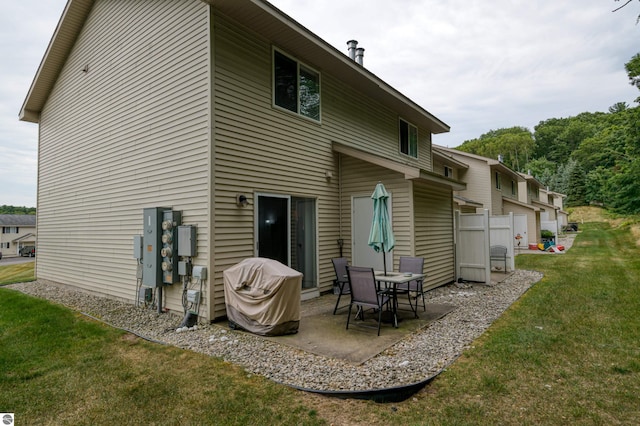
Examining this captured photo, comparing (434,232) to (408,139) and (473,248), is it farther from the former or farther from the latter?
(408,139)

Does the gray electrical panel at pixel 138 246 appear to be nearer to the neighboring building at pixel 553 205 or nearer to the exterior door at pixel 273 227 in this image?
the exterior door at pixel 273 227

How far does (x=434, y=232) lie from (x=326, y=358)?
18.1ft

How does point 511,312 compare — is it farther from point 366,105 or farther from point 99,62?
point 99,62

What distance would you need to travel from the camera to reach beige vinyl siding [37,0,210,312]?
5961 millimetres

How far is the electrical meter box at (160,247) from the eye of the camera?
5.96 meters

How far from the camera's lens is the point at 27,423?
285 centimetres

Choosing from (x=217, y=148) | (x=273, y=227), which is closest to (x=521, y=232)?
(x=273, y=227)

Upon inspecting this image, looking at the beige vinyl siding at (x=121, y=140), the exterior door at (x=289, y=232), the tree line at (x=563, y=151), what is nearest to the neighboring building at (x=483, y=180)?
the exterior door at (x=289, y=232)

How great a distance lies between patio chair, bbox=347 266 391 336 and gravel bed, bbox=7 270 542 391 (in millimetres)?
638

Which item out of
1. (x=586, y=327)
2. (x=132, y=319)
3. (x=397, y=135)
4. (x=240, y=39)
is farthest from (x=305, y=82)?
(x=586, y=327)

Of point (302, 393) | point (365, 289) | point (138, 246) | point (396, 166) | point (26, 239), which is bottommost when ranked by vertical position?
point (26, 239)

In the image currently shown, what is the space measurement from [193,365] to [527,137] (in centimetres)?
6856

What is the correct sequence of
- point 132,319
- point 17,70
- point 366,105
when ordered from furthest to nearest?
point 17,70
point 366,105
point 132,319

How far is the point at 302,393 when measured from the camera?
3.23 metres
